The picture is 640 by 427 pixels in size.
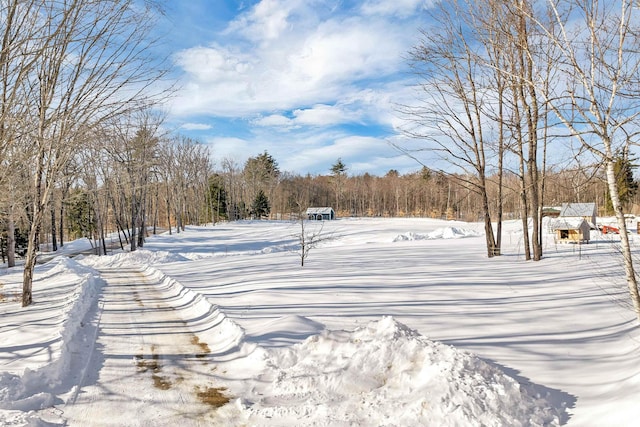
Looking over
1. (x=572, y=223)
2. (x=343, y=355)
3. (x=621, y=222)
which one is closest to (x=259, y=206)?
(x=572, y=223)

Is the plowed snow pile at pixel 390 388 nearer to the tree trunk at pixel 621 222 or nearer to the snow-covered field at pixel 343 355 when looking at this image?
the snow-covered field at pixel 343 355

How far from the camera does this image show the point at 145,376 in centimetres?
511

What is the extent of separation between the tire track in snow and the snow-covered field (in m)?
0.02

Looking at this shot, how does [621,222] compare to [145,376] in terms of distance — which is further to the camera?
[145,376]

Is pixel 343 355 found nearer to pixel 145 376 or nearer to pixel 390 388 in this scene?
pixel 390 388

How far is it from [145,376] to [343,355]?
2.55 meters

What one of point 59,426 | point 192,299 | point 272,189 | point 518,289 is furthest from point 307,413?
point 272,189

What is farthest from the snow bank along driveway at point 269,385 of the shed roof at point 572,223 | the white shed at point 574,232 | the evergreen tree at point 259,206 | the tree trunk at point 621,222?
the evergreen tree at point 259,206

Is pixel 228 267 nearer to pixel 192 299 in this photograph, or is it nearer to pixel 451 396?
pixel 192 299

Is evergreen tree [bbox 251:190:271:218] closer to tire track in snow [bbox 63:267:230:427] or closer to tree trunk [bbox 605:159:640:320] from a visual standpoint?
tire track in snow [bbox 63:267:230:427]

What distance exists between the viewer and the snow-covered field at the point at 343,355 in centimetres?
376

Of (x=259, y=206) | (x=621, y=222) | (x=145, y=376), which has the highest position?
(x=259, y=206)

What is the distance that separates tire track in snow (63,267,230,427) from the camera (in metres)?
4.05

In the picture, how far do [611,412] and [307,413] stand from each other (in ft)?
8.70
